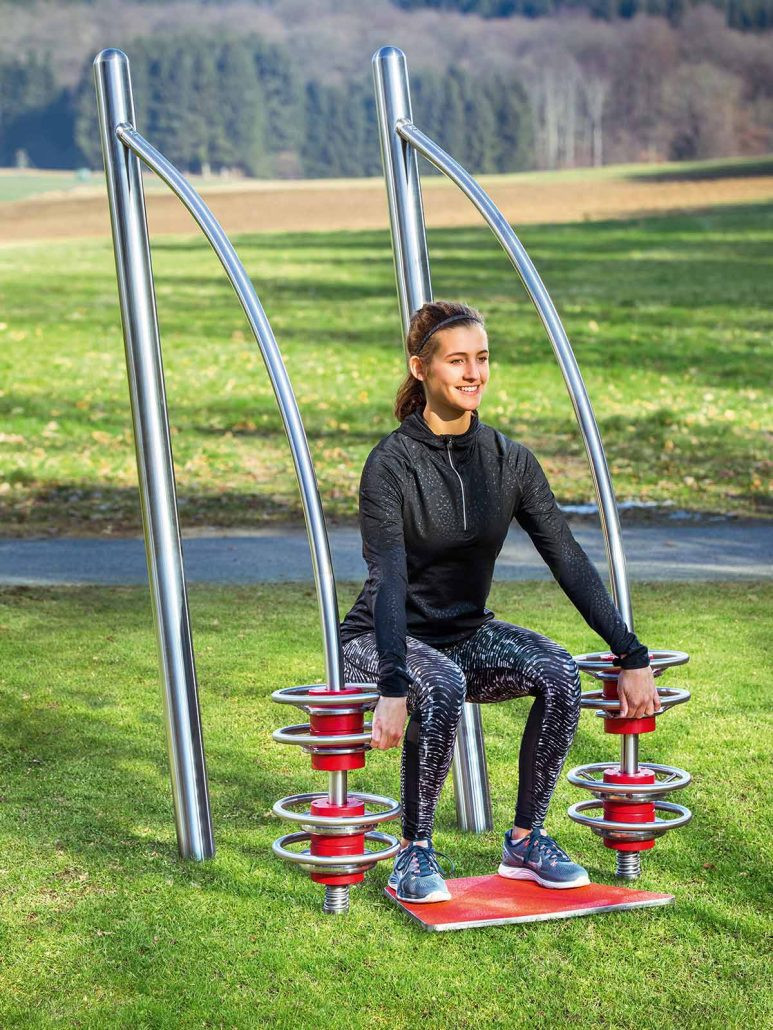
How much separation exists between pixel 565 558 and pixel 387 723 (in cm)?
71

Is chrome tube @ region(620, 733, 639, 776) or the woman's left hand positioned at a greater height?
the woman's left hand

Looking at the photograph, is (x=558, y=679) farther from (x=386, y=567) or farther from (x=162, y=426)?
(x=162, y=426)

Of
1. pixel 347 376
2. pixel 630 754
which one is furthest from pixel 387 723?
pixel 347 376

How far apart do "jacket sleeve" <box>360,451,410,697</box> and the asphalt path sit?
4.37 m

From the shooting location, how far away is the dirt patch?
3975 cm

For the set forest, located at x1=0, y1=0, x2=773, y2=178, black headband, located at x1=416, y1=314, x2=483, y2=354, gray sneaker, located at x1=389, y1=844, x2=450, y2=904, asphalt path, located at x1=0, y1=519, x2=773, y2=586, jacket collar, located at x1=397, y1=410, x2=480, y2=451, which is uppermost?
forest, located at x1=0, y1=0, x2=773, y2=178

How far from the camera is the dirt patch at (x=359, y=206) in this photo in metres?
39.8

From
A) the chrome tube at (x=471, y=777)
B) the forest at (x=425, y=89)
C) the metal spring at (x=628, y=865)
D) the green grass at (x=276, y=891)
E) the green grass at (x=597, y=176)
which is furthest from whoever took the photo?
the forest at (x=425, y=89)

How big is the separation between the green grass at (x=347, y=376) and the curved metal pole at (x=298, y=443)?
6487mm

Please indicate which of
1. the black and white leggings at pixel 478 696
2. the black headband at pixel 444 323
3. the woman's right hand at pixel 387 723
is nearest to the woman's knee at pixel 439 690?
the black and white leggings at pixel 478 696

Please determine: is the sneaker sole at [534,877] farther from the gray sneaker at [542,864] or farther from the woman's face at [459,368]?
the woman's face at [459,368]

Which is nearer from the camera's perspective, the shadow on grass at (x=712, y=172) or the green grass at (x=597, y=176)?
the shadow on grass at (x=712, y=172)

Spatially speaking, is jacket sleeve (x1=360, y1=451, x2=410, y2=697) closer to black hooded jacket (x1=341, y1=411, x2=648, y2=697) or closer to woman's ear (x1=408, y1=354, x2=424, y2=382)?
black hooded jacket (x1=341, y1=411, x2=648, y2=697)

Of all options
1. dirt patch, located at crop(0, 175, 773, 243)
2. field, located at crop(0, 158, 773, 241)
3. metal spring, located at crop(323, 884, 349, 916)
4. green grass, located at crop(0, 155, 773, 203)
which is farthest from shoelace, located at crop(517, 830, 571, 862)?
green grass, located at crop(0, 155, 773, 203)
